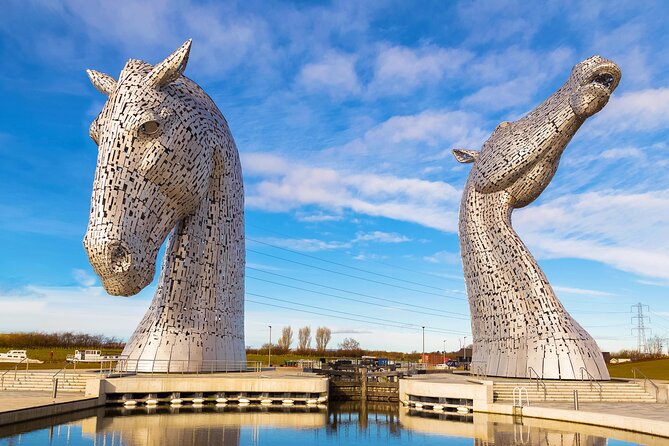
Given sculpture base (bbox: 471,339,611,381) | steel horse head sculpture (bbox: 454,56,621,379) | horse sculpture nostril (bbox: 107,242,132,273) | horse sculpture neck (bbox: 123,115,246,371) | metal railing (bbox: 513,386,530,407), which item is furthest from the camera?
horse sculpture neck (bbox: 123,115,246,371)

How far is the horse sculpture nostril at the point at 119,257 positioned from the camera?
13672mm

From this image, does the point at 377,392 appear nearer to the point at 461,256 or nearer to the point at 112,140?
the point at 461,256

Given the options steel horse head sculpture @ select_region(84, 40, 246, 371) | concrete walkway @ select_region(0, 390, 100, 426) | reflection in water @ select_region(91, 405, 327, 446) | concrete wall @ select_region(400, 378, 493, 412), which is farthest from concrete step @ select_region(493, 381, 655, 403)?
concrete walkway @ select_region(0, 390, 100, 426)

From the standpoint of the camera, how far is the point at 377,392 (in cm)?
2003

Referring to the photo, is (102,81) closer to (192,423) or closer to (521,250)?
(192,423)

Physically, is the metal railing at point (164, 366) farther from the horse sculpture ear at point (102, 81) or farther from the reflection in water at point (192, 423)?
the horse sculpture ear at point (102, 81)

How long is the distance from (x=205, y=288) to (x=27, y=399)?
5.77 metres

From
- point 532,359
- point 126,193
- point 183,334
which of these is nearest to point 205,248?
point 183,334

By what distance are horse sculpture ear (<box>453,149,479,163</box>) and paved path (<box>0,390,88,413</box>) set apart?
15175mm

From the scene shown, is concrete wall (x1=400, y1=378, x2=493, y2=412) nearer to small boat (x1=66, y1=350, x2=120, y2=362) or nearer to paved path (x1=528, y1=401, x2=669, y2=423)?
paved path (x1=528, y1=401, x2=669, y2=423)

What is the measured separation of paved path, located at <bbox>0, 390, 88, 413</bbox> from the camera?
1211 centimetres

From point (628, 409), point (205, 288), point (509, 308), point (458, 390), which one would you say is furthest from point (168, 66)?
point (628, 409)

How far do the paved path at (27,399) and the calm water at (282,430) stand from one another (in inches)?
25.3

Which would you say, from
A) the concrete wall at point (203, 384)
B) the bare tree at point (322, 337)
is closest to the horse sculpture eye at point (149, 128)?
the concrete wall at point (203, 384)
